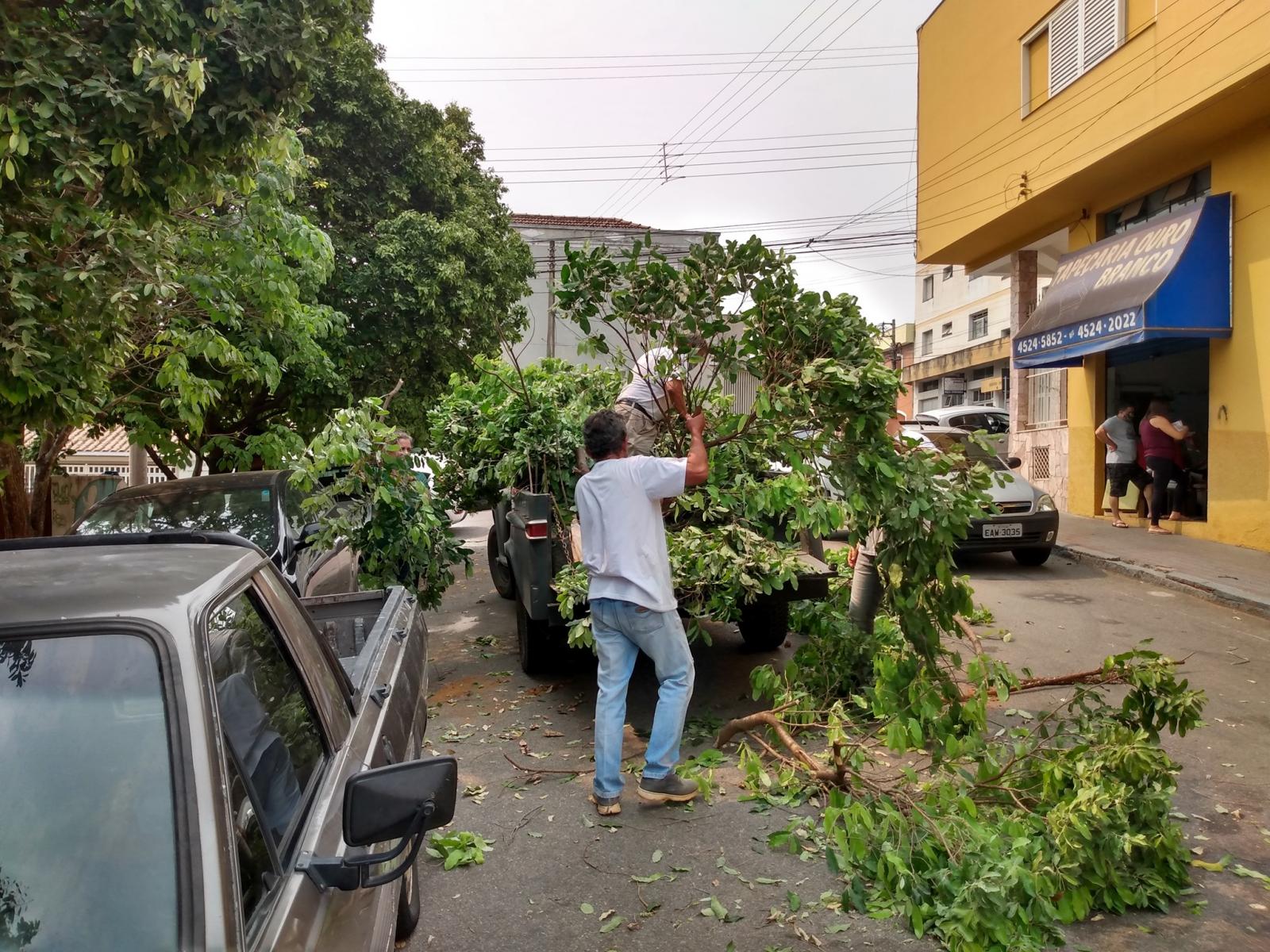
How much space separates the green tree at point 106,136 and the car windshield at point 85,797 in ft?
8.95

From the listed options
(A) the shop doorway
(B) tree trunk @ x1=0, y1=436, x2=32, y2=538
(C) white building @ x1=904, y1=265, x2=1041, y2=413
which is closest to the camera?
(B) tree trunk @ x1=0, y1=436, x2=32, y2=538

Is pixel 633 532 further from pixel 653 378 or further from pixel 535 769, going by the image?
pixel 535 769

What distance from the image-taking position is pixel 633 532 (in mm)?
3971

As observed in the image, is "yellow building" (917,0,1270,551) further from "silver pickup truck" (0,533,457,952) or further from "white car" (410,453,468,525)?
"silver pickup truck" (0,533,457,952)

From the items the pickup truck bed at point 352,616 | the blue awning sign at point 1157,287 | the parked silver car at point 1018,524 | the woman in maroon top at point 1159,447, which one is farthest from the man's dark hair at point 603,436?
the woman in maroon top at point 1159,447

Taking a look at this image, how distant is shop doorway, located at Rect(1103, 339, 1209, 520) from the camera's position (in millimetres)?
13094

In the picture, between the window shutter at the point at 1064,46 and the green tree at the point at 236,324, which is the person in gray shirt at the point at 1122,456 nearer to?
the window shutter at the point at 1064,46

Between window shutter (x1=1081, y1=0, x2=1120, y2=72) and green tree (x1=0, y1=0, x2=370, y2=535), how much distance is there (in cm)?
1148

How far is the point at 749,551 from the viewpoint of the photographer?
512cm

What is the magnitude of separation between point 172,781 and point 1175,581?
9.86 metres

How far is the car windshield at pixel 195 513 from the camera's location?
6.53 meters

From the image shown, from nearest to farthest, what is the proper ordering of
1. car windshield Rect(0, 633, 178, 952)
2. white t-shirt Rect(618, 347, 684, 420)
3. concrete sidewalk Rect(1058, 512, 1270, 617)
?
car windshield Rect(0, 633, 178, 952)
white t-shirt Rect(618, 347, 684, 420)
concrete sidewalk Rect(1058, 512, 1270, 617)

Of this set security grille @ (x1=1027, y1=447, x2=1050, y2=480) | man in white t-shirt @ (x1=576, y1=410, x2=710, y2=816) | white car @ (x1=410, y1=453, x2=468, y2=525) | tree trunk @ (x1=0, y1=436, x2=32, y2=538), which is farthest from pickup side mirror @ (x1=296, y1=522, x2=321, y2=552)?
security grille @ (x1=1027, y1=447, x2=1050, y2=480)

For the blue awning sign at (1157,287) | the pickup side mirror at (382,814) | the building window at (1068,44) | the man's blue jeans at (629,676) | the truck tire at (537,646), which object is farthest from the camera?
the building window at (1068,44)
